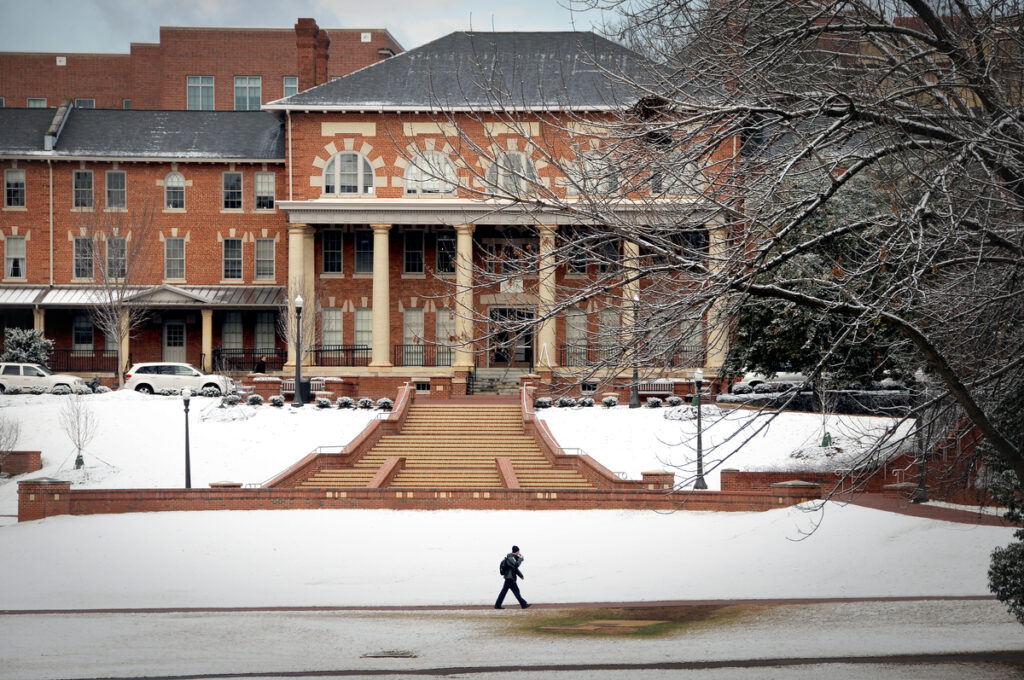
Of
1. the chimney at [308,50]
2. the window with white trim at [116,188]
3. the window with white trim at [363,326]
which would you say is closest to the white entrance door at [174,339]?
the window with white trim at [116,188]

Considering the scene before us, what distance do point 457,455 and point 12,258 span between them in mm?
27365

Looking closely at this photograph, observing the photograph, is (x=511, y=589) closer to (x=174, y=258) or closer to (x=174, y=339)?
(x=174, y=339)

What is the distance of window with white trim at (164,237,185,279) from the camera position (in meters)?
53.0

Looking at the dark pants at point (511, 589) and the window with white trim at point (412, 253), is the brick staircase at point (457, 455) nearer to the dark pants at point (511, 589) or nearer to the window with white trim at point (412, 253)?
the dark pants at point (511, 589)

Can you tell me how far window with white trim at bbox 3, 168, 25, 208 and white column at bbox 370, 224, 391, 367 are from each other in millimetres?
16278

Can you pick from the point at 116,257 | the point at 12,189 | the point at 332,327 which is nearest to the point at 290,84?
the point at 12,189

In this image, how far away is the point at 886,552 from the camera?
22.6m

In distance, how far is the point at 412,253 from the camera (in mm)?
51562

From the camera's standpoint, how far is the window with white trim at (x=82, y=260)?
51969 mm

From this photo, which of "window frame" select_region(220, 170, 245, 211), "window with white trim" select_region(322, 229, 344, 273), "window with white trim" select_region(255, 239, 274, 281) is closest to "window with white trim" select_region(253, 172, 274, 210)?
"window frame" select_region(220, 170, 245, 211)

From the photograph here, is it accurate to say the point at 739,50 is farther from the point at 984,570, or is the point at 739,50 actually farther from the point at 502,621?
the point at 984,570

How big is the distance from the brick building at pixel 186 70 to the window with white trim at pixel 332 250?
20.7 meters

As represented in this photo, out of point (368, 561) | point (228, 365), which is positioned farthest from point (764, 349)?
point (228, 365)

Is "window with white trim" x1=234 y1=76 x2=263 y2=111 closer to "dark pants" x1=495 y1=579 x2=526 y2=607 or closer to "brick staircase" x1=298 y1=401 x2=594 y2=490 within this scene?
"brick staircase" x1=298 y1=401 x2=594 y2=490
